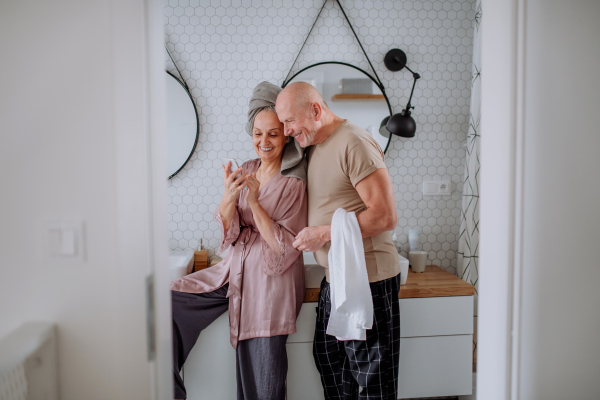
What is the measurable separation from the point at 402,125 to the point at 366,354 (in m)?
1.15

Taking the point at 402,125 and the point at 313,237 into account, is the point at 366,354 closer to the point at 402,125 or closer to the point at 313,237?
the point at 313,237

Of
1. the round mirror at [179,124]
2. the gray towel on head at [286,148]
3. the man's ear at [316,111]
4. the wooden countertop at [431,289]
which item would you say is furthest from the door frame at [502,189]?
the round mirror at [179,124]

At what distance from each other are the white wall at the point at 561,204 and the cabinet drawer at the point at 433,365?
96cm

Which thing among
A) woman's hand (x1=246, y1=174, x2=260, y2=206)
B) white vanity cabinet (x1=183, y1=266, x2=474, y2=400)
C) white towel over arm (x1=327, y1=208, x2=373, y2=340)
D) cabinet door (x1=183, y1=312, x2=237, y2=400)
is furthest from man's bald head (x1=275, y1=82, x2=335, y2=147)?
cabinet door (x1=183, y1=312, x2=237, y2=400)

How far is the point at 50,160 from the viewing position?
69 centimetres

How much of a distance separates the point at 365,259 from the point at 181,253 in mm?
1092

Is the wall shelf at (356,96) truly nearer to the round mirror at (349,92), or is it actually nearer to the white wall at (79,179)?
the round mirror at (349,92)

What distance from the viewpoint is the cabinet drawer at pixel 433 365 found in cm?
177

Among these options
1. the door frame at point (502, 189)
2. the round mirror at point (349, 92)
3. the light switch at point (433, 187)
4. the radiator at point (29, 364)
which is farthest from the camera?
the light switch at point (433, 187)

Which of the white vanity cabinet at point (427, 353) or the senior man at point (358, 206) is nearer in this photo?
the senior man at point (358, 206)

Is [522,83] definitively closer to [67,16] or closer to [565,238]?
[565,238]

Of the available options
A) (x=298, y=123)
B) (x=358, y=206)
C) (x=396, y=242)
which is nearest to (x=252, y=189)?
(x=298, y=123)

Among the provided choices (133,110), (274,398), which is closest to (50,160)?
(133,110)

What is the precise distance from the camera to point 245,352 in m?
1.54
